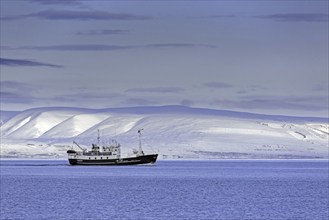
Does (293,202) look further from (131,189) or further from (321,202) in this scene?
(131,189)

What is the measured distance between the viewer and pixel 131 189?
13400 cm

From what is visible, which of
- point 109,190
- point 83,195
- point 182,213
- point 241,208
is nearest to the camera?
point 182,213

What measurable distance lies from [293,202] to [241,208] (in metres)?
12.0

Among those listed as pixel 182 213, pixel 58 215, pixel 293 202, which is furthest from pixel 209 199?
pixel 58 215

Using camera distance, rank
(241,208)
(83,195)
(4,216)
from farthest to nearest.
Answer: (83,195) < (241,208) < (4,216)

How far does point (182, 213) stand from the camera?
293 ft

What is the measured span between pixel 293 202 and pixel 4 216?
35.1 m

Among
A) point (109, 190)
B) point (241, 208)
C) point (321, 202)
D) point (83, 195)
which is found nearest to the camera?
point (241, 208)

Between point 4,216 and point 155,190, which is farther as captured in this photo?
point 155,190

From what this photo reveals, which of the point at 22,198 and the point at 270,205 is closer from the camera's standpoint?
the point at 270,205

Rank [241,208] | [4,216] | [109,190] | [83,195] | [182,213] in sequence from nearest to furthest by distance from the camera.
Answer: [4,216] < [182,213] < [241,208] < [83,195] < [109,190]

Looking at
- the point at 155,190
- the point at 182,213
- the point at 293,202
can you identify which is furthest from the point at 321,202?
the point at 155,190

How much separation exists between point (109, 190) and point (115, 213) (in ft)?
137

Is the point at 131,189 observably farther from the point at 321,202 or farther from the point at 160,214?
the point at 160,214
